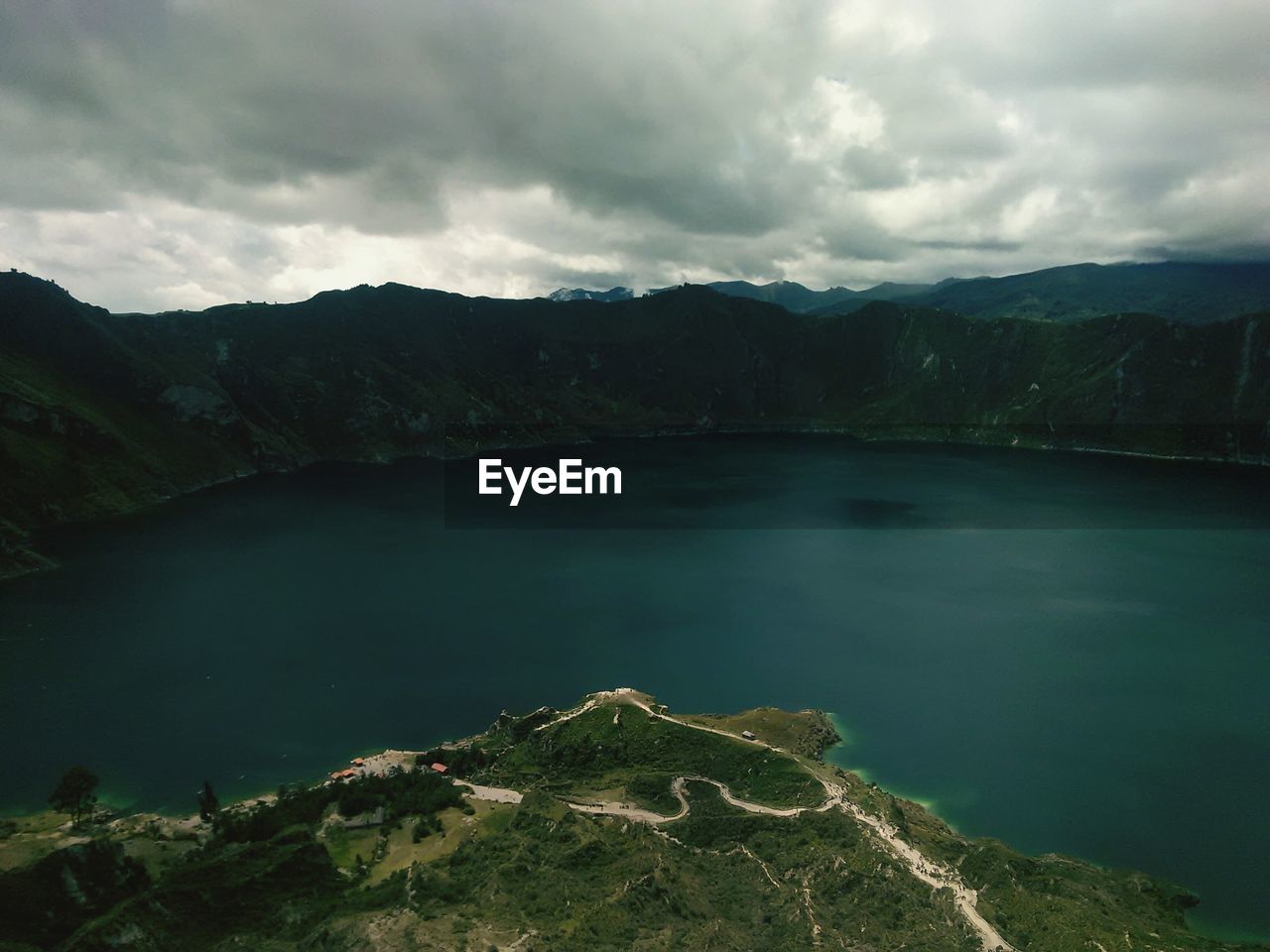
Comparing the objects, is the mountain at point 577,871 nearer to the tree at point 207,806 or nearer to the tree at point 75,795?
the tree at point 207,806

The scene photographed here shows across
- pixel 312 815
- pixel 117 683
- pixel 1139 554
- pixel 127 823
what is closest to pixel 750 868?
pixel 312 815

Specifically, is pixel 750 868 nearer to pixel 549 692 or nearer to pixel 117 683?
pixel 549 692

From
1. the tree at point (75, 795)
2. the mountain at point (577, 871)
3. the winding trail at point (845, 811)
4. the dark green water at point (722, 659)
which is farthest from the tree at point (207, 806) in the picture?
the winding trail at point (845, 811)

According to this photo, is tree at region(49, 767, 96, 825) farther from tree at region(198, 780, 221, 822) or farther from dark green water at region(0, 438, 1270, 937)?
tree at region(198, 780, 221, 822)

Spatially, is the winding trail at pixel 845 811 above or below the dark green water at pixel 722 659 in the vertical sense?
above

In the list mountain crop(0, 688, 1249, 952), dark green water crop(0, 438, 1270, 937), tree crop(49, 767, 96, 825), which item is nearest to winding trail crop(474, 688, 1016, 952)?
mountain crop(0, 688, 1249, 952)

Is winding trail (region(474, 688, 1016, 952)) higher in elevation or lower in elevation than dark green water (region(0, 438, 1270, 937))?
higher
